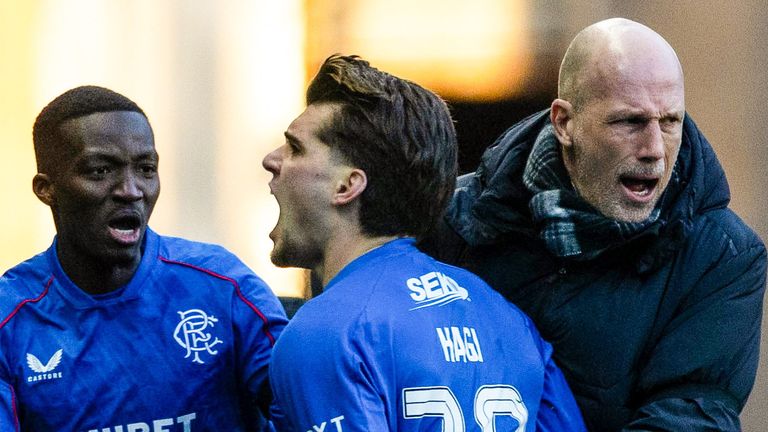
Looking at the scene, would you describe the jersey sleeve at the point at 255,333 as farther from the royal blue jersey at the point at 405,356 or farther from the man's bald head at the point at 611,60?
the man's bald head at the point at 611,60

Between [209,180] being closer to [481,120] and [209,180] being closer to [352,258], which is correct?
[481,120]

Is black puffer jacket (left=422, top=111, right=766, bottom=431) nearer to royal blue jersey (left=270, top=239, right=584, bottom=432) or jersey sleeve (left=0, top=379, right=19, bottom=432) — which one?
royal blue jersey (left=270, top=239, right=584, bottom=432)

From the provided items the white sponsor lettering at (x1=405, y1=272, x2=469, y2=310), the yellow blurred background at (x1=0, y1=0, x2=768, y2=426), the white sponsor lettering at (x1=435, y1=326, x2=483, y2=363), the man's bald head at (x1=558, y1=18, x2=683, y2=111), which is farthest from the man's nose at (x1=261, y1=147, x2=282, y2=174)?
the yellow blurred background at (x1=0, y1=0, x2=768, y2=426)

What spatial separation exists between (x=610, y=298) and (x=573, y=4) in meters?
3.75

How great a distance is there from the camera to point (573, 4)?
281 inches

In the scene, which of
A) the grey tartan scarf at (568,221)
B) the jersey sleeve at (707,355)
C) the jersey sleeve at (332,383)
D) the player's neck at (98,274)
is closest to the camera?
the jersey sleeve at (332,383)

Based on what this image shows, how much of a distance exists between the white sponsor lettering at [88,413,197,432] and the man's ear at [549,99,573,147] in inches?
48.0

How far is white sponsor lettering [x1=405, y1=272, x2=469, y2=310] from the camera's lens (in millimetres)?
3080

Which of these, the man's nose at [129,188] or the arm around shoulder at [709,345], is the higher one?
the man's nose at [129,188]

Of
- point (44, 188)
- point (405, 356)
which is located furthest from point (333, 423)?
point (44, 188)

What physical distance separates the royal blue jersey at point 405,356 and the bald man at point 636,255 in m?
0.36

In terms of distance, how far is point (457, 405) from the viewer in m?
3.01

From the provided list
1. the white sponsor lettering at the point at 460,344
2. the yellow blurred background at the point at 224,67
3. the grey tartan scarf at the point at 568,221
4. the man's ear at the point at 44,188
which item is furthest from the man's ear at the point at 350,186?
the yellow blurred background at the point at 224,67

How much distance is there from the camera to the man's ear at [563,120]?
3717 mm
